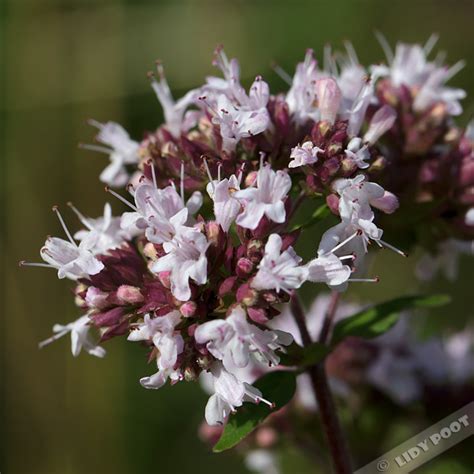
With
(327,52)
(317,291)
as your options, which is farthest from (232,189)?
(317,291)

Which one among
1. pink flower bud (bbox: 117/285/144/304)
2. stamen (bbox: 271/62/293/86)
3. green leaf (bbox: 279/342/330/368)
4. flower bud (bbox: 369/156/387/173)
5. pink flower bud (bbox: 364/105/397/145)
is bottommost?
green leaf (bbox: 279/342/330/368)

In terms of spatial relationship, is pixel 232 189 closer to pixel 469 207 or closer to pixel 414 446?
pixel 469 207

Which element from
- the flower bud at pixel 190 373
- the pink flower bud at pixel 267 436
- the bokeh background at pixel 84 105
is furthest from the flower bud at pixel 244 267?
the bokeh background at pixel 84 105

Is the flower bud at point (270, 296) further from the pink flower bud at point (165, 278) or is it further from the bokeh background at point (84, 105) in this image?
the bokeh background at point (84, 105)

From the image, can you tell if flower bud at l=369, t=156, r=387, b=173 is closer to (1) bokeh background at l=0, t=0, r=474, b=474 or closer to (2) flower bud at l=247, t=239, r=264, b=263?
(2) flower bud at l=247, t=239, r=264, b=263

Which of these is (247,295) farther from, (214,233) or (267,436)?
(267,436)

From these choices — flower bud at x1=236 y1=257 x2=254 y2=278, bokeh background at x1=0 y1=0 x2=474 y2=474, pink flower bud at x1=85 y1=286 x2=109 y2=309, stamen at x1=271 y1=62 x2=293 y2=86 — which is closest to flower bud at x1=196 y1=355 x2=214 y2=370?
flower bud at x1=236 y1=257 x2=254 y2=278
